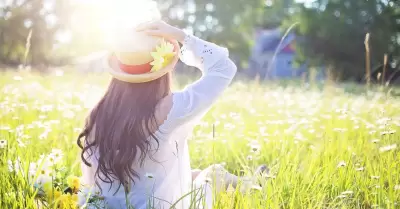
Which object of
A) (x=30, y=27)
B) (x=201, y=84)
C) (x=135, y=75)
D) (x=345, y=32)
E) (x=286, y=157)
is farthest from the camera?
(x=345, y=32)

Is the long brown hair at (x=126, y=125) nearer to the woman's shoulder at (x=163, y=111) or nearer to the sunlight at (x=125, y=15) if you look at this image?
the woman's shoulder at (x=163, y=111)

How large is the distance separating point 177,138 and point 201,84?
32 centimetres

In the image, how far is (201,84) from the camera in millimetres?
2473

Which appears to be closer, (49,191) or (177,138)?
(49,191)

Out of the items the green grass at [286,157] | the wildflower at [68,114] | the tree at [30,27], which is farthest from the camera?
the tree at [30,27]

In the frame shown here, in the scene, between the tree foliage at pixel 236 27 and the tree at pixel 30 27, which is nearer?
the tree at pixel 30 27

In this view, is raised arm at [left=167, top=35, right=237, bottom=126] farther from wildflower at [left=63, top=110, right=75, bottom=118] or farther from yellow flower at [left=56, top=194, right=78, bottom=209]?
wildflower at [left=63, top=110, right=75, bottom=118]

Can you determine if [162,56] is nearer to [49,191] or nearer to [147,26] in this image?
[147,26]

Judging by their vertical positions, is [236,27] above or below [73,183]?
above

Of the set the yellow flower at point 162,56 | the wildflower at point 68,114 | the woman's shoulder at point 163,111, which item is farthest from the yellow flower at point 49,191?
the wildflower at point 68,114

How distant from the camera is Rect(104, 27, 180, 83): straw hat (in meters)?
2.41

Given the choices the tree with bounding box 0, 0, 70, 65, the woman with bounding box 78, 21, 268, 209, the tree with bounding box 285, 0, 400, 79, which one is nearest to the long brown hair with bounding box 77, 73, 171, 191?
the woman with bounding box 78, 21, 268, 209

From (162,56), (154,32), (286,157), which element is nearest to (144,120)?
(162,56)

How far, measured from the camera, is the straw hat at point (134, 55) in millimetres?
2414
